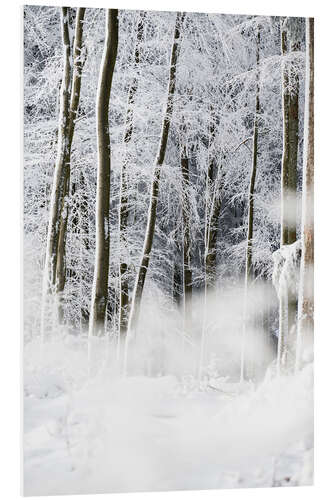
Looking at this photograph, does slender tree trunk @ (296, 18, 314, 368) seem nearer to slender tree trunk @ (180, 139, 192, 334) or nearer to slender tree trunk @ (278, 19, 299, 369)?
slender tree trunk @ (278, 19, 299, 369)

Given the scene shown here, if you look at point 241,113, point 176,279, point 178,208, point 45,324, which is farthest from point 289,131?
point 45,324

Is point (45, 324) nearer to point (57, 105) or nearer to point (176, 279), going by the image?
point (176, 279)

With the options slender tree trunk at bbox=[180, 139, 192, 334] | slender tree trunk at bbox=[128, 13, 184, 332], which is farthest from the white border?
slender tree trunk at bbox=[180, 139, 192, 334]

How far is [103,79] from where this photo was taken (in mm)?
4375

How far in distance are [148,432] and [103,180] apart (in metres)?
1.45

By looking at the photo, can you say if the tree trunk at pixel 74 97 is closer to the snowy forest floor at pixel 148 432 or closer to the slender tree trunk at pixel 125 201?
the slender tree trunk at pixel 125 201

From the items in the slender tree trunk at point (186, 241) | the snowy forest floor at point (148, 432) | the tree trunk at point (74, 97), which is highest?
the tree trunk at point (74, 97)

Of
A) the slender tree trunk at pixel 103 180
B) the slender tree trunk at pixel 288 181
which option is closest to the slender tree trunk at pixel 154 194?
the slender tree trunk at pixel 103 180

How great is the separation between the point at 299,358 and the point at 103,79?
6.54 ft

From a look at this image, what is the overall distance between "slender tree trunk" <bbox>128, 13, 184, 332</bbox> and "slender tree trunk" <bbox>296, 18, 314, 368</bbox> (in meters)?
0.82

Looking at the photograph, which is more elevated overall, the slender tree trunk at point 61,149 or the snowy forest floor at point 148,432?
the slender tree trunk at point 61,149

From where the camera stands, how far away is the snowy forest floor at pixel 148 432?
410cm
